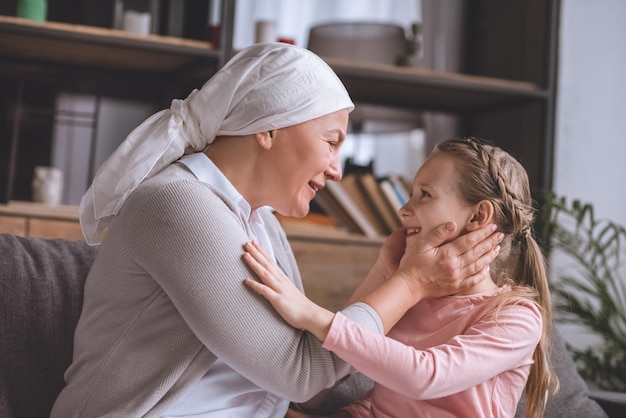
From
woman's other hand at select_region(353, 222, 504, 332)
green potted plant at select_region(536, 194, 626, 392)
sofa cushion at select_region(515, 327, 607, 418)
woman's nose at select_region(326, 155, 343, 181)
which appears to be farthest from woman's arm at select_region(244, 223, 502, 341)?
green potted plant at select_region(536, 194, 626, 392)

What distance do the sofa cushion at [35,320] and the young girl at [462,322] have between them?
501 millimetres

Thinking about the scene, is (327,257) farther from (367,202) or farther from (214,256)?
(214,256)

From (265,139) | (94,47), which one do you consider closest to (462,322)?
(265,139)

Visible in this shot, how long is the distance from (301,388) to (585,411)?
0.91 metres

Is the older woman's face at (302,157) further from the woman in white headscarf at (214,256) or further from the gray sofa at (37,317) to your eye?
the gray sofa at (37,317)

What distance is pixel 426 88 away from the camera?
130 inches

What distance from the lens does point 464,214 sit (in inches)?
64.2

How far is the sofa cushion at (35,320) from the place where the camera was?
165 centimetres

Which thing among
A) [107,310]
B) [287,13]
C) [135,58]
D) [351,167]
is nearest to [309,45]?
[287,13]

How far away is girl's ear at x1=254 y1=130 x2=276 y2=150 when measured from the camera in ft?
4.99

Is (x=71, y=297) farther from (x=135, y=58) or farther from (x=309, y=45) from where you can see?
(x=309, y=45)

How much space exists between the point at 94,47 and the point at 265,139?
1.58 m

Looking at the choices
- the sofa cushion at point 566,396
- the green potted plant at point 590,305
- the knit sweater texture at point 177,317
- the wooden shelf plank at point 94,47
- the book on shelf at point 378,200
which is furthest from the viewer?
the book on shelf at point 378,200

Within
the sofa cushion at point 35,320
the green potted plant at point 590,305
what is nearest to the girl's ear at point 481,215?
the sofa cushion at point 35,320
